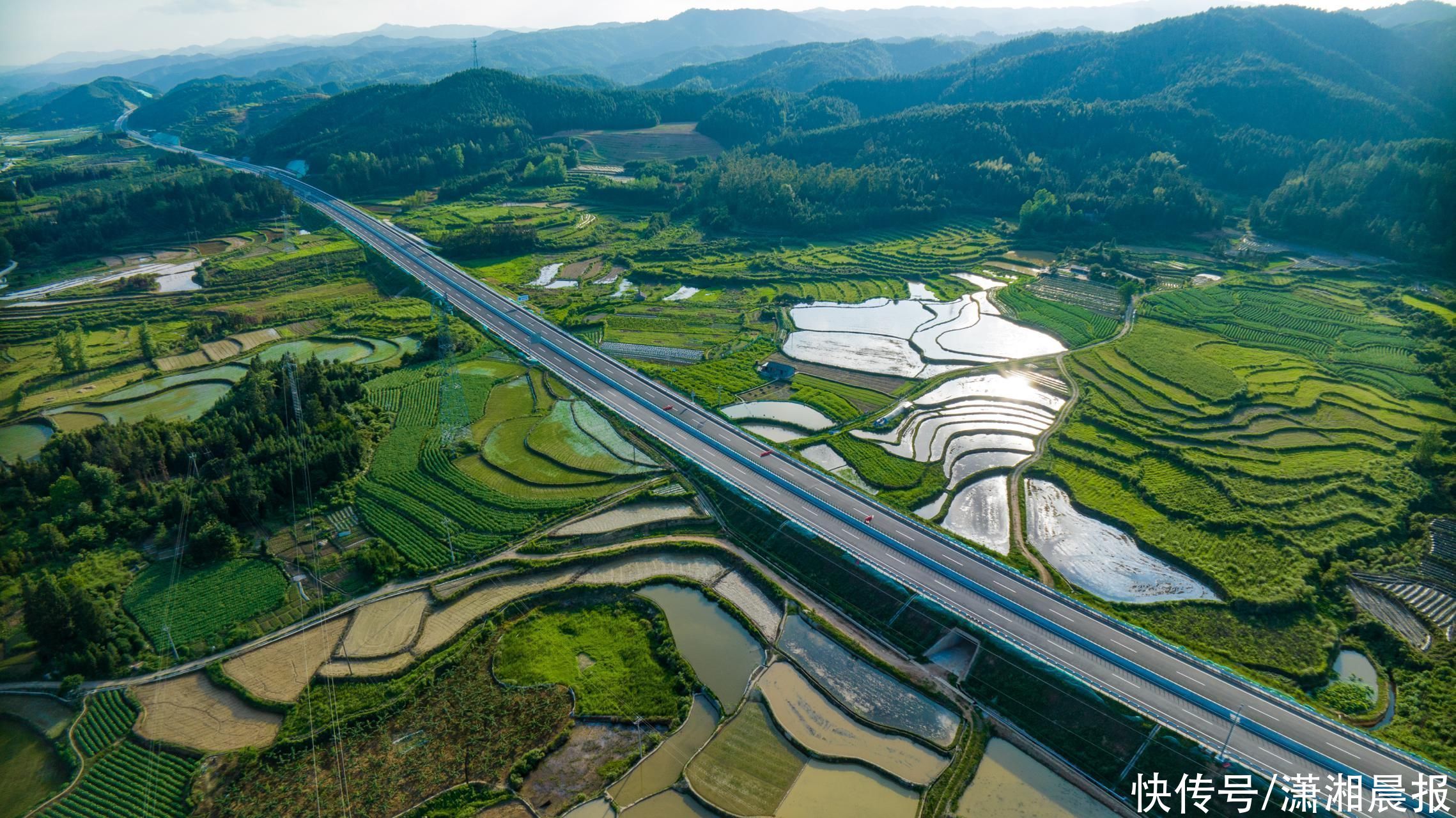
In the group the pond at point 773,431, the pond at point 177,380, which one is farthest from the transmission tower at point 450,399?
the pond at point 773,431

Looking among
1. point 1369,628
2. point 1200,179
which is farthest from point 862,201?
point 1369,628

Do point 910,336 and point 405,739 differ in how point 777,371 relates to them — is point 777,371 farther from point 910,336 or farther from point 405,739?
point 405,739

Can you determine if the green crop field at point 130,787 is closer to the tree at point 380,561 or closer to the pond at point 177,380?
the tree at point 380,561

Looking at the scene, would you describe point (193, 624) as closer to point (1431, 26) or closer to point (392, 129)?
point (392, 129)

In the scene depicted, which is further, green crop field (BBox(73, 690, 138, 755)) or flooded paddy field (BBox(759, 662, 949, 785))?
green crop field (BBox(73, 690, 138, 755))

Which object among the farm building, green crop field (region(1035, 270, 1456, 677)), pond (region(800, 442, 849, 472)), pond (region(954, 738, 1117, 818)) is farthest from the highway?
the farm building

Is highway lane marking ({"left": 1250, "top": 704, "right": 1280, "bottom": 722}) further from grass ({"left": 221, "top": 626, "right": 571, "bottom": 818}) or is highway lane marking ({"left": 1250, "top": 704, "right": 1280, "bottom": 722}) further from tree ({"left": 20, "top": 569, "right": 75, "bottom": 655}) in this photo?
tree ({"left": 20, "top": 569, "right": 75, "bottom": 655})
